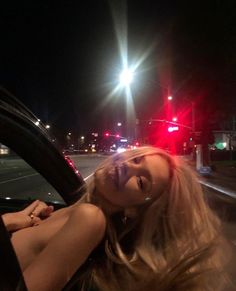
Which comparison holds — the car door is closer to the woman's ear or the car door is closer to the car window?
the car window

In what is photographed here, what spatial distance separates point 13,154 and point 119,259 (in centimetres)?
89

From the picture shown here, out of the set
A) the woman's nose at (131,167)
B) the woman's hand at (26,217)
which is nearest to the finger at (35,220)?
the woman's hand at (26,217)

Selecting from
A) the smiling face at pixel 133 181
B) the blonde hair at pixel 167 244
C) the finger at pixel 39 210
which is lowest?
the blonde hair at pixel 167 244

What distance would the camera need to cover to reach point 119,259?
1867 millimetres

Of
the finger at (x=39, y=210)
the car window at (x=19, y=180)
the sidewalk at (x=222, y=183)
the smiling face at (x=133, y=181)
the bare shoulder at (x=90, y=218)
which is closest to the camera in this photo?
the bare shoulder at (x=90, y=218)

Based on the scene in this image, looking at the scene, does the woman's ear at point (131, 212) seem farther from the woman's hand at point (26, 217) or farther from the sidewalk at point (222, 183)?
the sidewalk at point (222, 183)

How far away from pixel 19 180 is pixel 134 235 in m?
1.50

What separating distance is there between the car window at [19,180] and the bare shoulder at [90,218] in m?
0.55

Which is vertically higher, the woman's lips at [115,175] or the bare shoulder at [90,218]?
the woman's lips at [115,175]

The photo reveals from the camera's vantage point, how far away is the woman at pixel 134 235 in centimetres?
171

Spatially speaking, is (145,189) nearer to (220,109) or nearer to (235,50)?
(235,50)

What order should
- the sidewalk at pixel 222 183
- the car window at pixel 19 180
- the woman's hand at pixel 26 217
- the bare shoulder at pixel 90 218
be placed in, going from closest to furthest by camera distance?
1. the bare shoulder at pixel 90 218
2. the woman's hand at pixel 26 217
3. the car window at pixel 19 180
4. the sidewalk at pixel 222 183

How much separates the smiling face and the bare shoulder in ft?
0.42

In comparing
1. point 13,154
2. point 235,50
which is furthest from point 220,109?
point 13,154
